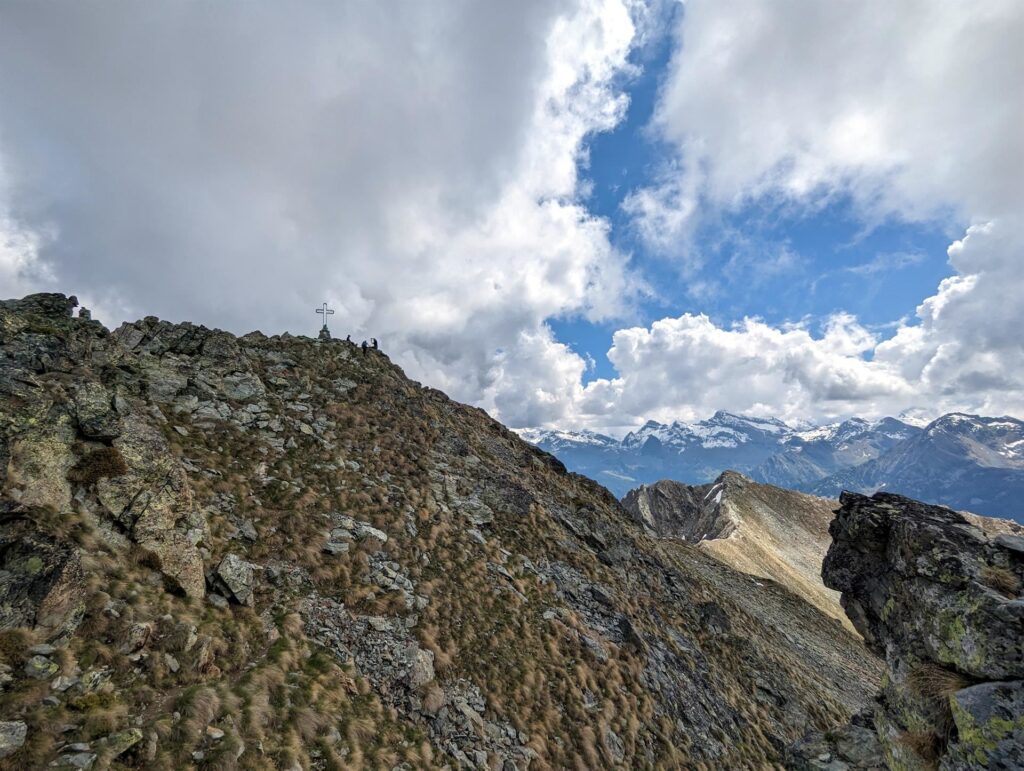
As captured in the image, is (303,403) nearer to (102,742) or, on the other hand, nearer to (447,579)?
(447,579)

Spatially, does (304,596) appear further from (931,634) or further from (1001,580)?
(1001,580)

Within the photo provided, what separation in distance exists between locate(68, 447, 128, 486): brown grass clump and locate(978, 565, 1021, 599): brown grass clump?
27085 millimetres

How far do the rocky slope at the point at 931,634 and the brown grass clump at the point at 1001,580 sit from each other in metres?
0.03

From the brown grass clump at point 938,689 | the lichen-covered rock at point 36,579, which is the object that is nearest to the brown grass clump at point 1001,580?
the brown grass clump at point 938,689

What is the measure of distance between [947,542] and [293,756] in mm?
19258

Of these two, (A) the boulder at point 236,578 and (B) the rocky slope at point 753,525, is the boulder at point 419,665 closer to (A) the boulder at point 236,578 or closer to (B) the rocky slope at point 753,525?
(A) the boulder at point 236,578

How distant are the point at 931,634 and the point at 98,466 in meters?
26.8

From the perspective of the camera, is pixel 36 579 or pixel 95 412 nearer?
pixel 36 579

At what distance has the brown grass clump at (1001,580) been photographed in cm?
1155

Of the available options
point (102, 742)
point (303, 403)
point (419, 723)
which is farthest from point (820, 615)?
point (102, 742)

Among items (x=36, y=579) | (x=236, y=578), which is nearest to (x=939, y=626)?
(x=236, y=578)

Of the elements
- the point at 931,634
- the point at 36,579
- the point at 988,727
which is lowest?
the point at 988,727

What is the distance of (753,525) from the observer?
120750mm

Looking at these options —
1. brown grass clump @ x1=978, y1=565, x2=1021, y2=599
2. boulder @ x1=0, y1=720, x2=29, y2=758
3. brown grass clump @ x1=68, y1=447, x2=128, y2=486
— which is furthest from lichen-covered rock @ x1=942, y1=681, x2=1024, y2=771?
brown grass clump @ x1=68, y1=447, x2=128, y2=486
